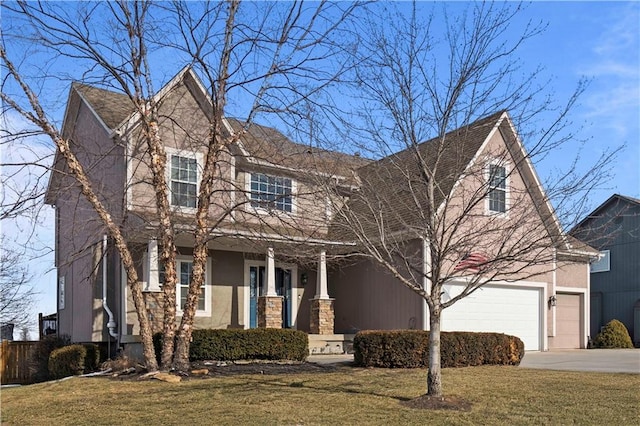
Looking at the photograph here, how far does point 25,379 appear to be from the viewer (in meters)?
18.6

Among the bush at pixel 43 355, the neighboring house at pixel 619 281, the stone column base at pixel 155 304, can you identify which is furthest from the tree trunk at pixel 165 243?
the neighboring house at pixel 619 281

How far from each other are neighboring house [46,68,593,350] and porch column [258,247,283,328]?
1.3 inches

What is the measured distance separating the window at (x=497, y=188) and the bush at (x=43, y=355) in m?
13.1

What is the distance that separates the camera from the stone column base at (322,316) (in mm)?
19062

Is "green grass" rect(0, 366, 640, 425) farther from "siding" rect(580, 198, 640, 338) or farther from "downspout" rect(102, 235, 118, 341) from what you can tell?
"siding" rect(580, 198, 640, 338)

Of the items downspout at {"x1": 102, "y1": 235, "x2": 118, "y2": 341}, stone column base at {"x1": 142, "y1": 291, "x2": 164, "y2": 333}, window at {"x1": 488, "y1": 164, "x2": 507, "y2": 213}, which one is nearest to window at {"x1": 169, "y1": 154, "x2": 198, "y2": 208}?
downspout at {"x1": 102, "y1": 235, "x2": 118, "y2": 341}

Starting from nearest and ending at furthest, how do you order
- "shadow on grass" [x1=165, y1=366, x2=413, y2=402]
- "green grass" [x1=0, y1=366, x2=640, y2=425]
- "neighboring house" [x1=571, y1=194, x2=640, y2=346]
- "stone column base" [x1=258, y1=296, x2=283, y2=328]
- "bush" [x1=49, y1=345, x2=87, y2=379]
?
"green grass" [x1=0, y1=366, x2=640, y2=425] < "shadow on grass" [x1=165, y1=366, x2=413, y2=402] < "bush" [x1=49, y1=345, x2=87, y2=379] < "stone column base" [x1=258, y1=296, x2=283, y2=328] < "neighboring house" [x1=571, y1=194, x2=640, y2=346]

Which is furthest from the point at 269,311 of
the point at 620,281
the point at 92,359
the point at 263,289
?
the point at 620,281

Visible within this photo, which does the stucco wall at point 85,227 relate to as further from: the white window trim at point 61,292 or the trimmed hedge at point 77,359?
the trimmed hedge at point 77,359

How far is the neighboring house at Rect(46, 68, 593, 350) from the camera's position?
53.4 feet

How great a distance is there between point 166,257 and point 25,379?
29.2 feet

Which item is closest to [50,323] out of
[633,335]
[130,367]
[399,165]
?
[130,367]

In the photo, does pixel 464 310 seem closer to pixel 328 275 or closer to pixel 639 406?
pixel 328 275

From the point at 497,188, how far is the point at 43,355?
14.6 m
